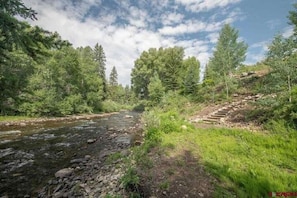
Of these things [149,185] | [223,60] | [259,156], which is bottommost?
[149,185]

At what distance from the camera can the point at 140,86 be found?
1796 inches

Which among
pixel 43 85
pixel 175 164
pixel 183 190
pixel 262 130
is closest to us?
pixel 183 190

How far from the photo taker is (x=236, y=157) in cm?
581

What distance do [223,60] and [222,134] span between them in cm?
1421

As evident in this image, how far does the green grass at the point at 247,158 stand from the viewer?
408 cm

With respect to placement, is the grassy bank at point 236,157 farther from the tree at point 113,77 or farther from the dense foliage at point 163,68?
the tree at point 113,77

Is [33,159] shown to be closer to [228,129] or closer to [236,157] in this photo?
[236,157]

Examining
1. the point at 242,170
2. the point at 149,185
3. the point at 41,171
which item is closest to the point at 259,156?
the point at 242,170

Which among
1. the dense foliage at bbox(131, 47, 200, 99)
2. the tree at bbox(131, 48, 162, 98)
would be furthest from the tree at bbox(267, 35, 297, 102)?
the tree at bbox(131, 48, 162, 98)

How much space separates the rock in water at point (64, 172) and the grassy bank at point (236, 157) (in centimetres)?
266

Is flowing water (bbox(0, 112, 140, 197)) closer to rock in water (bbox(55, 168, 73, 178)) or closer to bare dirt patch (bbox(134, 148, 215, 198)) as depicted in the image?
rock in water (bbox(55, 168, 73, 178))

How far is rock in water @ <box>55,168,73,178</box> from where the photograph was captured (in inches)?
241

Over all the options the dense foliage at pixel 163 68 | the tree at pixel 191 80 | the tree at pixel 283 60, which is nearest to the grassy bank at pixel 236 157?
the tree at pixel 283 60

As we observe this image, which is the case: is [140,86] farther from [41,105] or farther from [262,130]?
A: [262,130]
